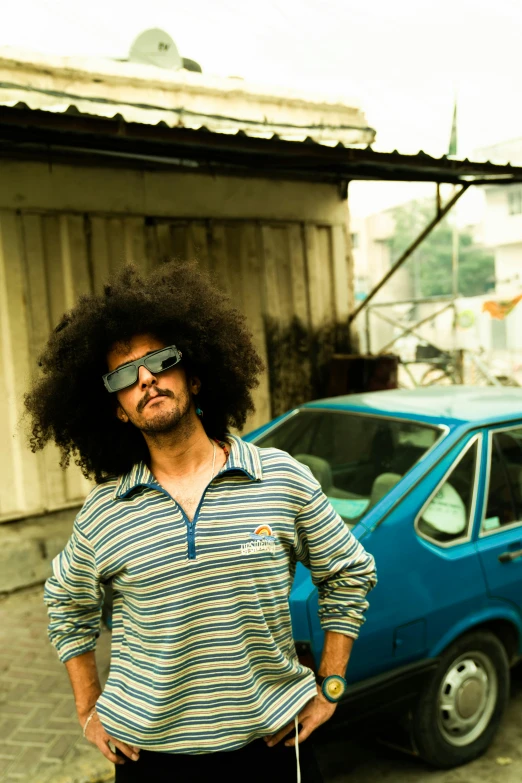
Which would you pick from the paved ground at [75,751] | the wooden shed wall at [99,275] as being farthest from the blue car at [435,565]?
the wooden shed wall at [99,275]

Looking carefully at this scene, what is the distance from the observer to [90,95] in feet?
21.6

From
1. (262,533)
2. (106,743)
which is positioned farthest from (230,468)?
(106,743)

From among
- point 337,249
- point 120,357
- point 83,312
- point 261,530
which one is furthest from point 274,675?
point 337,249

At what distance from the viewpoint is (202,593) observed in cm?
171

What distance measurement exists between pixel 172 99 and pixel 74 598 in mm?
6323

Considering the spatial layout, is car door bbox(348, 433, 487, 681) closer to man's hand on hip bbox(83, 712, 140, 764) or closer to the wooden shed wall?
man's hand on hip bbox(83, 712, 140, 764)

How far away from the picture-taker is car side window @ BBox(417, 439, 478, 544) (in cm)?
315

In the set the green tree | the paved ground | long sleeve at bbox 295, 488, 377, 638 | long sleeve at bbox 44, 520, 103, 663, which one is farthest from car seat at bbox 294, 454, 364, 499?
the green tree

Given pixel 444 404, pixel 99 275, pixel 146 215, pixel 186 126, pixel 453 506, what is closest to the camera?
pixel 453 506

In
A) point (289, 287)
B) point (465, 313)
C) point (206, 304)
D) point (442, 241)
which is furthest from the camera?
point (442, 241)

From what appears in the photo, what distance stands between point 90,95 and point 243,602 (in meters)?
6.05

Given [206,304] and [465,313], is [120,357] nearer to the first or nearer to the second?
[206,304]

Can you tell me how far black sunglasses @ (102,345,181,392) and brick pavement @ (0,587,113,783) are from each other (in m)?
2.34

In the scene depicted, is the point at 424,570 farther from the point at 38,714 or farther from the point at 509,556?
the point at 38,714
